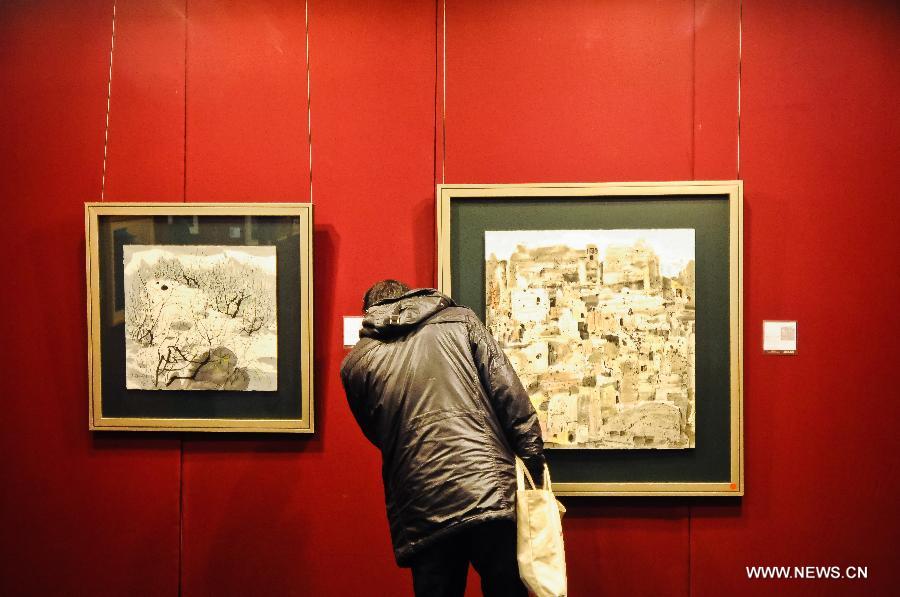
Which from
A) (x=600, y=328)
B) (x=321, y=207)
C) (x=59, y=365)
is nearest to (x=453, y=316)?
(x=600, y=328)

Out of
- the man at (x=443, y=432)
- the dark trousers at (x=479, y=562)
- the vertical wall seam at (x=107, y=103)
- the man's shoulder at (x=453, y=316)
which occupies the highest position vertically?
the vertical wall seam at (x=107, y=103)

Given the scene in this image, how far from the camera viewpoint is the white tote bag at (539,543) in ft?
6.10

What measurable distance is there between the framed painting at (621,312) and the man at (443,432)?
17.1 inches

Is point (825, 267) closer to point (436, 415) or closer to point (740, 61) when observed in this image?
point (740, 61)

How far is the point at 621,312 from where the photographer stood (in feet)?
7.77

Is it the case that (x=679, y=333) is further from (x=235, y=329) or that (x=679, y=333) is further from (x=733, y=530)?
(x=235, y=329)

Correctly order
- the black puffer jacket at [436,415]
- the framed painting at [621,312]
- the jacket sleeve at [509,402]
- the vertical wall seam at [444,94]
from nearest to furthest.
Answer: the black puffer jacket at [436,415] → the jacket sleeve at [509,402] → the framed painting at [621,312] → the vertical wall seam at [444,94]

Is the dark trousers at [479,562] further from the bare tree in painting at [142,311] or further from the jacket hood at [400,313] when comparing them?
the bare tree in painting at [142,311]

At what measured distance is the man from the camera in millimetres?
1835

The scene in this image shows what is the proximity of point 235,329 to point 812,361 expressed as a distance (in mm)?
2311

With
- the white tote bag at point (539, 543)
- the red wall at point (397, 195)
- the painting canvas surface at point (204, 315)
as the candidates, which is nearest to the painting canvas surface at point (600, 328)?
the red wall at point (397, 195)

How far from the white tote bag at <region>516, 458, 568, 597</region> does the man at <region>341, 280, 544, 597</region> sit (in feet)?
0.14

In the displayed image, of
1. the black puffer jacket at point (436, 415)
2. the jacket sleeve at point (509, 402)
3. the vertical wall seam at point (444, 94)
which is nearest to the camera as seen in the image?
the black puffer jacket at point (436, 415)

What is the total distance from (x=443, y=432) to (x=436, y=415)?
0.06 m
